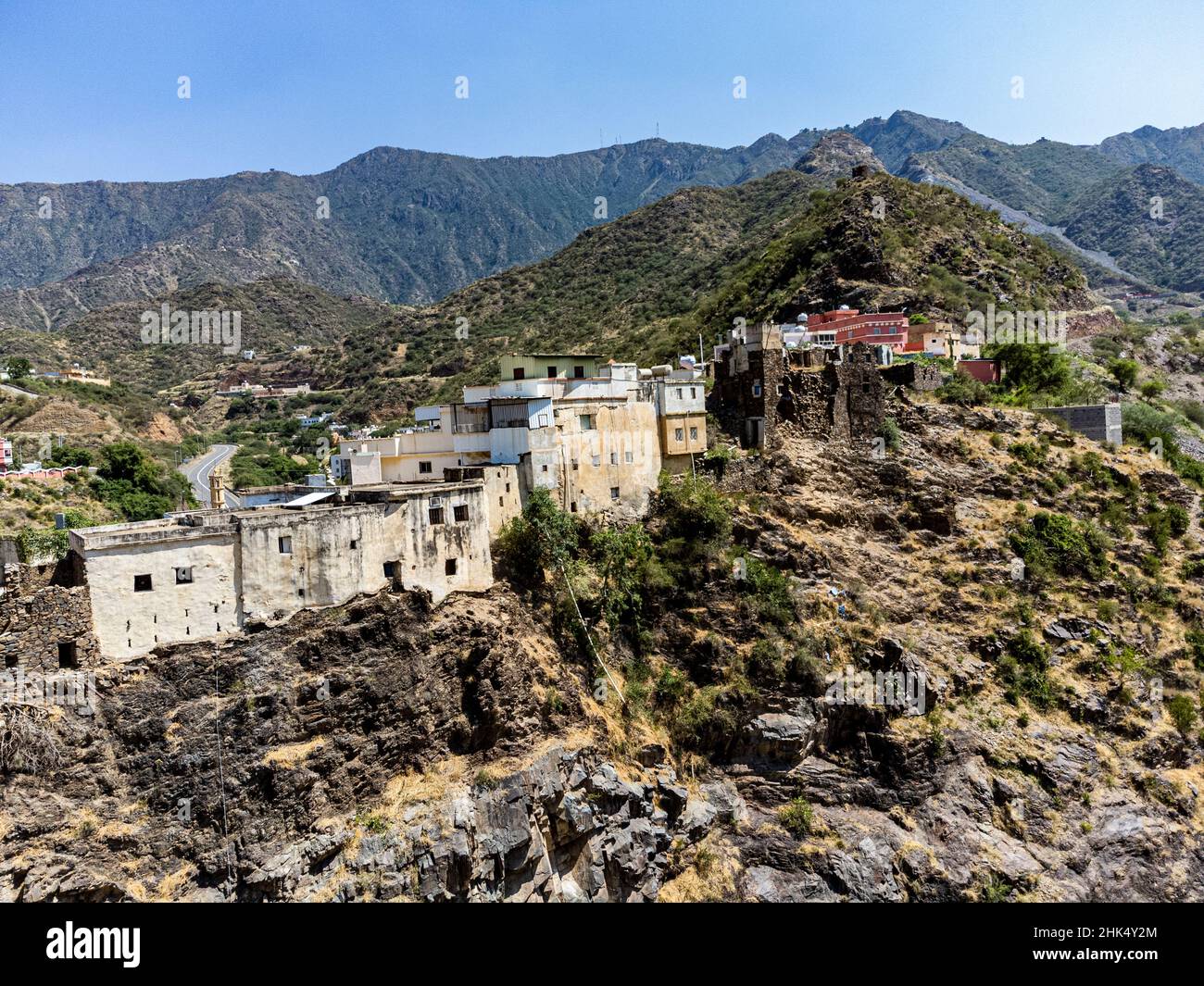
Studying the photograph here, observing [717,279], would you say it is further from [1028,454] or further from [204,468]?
[204,468]

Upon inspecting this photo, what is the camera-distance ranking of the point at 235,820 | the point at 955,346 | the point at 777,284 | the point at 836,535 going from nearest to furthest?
the point at 235,820 < the point at 836,535 < the point at 955,346 < the point at 777,284

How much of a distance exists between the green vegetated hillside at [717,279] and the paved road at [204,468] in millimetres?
13657

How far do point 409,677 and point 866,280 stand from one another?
39.2m

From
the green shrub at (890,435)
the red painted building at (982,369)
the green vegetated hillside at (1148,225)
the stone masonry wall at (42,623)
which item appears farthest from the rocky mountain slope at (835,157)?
the stone masonry wall at (42,623)

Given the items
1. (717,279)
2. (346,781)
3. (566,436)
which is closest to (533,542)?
(566,436)

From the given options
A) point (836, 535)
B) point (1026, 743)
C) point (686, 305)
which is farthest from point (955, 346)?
point (686, 305)

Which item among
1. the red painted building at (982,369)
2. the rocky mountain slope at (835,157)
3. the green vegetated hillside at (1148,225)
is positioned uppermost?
the rocky mountain slope at (835,157)

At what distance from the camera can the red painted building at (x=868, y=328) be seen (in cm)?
4200

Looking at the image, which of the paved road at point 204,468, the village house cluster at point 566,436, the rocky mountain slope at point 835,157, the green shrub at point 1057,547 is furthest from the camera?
the rocky mountain slope at point 835,157

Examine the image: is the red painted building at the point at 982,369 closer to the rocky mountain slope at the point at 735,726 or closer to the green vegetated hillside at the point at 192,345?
the rocky mountain slope at the point at 735,726

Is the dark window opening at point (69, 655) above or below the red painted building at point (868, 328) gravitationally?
below

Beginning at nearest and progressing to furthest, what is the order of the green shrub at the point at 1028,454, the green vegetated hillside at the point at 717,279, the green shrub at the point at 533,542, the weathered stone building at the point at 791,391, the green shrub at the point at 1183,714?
the green shrub at the point at 533,542, the green shrub at the point at 1183,714, the weathered stone building at the point at 791,391, the green shrub at the point at 1028,454, the green vegetated hillside at the point at 717,279

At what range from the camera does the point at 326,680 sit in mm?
21484

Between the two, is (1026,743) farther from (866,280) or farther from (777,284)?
(777,284)
